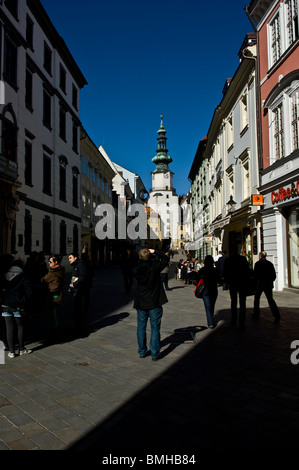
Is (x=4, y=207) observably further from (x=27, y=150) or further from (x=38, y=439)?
(x=38, y=439)

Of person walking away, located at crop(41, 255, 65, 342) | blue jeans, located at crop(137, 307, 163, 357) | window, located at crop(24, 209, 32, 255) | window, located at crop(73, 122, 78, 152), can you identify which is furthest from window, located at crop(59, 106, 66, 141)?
blue jeans, located at crop(137, 307, 163, 357)

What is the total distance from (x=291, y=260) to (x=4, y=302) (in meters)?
11.4

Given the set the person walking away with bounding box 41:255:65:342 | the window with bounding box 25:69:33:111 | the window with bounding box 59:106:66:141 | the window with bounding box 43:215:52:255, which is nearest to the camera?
the person walking away with bounding box 41:255:65:342

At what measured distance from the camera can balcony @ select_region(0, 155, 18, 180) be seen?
49.3 ft

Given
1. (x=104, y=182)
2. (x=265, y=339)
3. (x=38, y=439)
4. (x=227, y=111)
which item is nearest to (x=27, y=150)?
(x=227, y=111)

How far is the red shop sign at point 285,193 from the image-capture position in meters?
12.8

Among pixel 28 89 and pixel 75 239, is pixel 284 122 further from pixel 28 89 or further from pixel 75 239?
pixel 75 239

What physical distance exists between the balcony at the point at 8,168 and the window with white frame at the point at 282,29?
1173 cm

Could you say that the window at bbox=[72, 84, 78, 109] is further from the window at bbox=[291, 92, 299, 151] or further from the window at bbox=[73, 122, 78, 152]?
the window at bbox=[291, 92, 299, 151]

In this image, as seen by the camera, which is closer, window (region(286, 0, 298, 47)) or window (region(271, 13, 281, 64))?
window (region(286, 0, 298, 47))

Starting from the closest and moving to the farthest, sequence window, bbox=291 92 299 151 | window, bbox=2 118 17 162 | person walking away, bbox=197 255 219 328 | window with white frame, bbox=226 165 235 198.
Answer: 1. person walking away, bbox=197 255 219 328
2. window, bbox=291 92 299 151
3. window, bbox=2 118 17 162
4. window with white frame, bbox=226 165 235 198

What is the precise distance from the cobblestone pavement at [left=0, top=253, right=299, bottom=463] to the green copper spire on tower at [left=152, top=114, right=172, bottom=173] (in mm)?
103026

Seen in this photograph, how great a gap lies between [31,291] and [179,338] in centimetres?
292

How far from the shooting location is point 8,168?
15.6 m
